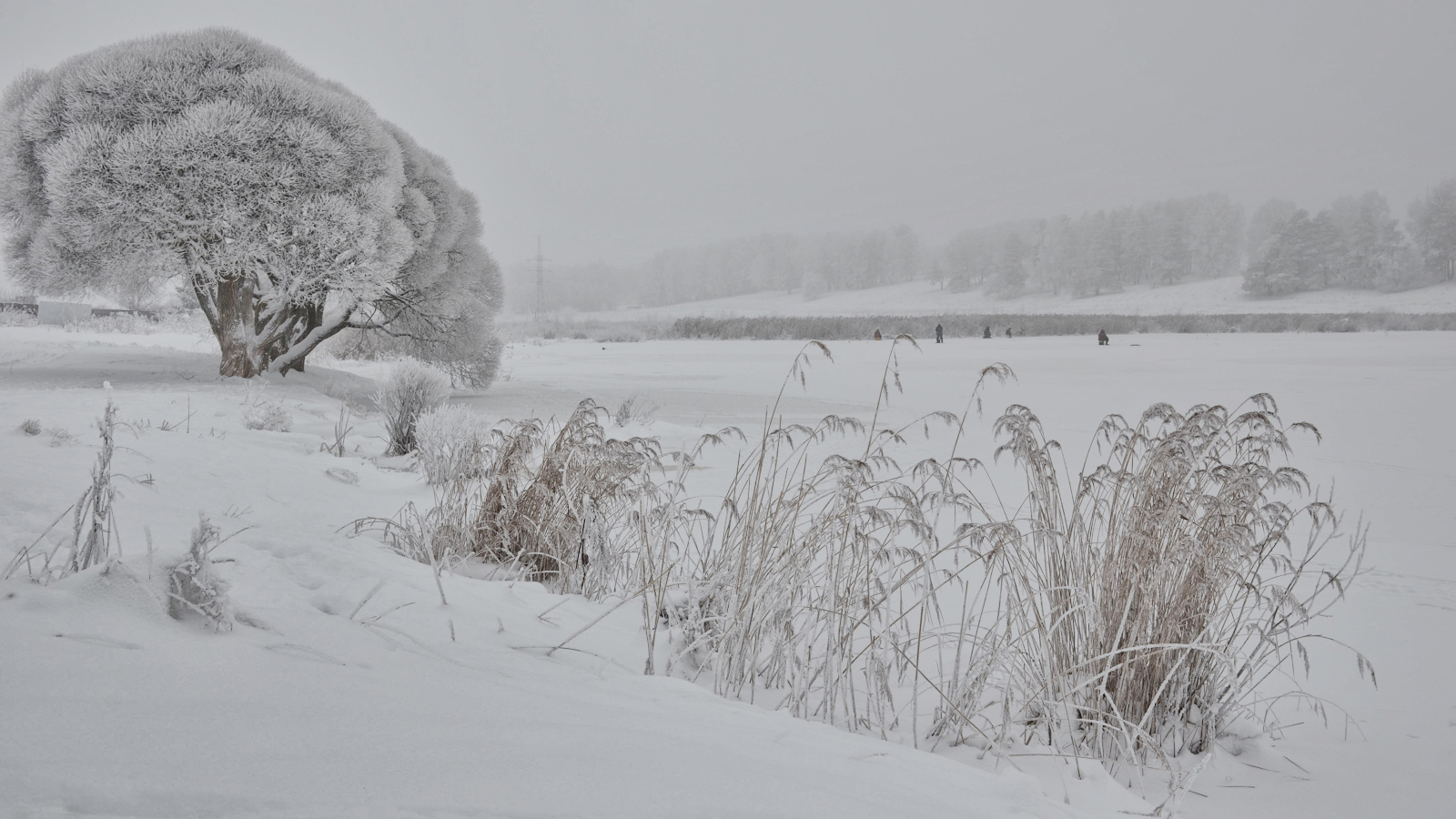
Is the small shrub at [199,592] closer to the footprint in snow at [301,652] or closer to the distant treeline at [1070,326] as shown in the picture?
the footprint in snow at [301,652]

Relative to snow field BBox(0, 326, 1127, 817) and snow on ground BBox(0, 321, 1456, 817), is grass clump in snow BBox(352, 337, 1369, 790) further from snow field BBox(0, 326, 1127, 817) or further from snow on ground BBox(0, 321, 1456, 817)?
snow field BBox(0, 326, 1127, 817)

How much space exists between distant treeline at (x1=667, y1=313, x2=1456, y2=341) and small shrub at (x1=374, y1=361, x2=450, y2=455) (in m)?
25.9

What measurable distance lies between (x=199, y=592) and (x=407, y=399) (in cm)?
564

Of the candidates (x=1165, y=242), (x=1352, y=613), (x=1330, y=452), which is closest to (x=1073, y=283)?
(x=1165, y=242)

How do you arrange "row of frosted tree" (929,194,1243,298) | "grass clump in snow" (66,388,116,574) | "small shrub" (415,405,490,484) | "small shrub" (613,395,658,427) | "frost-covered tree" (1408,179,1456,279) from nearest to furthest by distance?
"grass clump in snow" (66,388,116,574)
"small shrub" (415,405,490,484)
"small shrub" (613,395,658,427)
"frost-covered tree" (1408,179,1456,279)
"row of frosted tree" (929,194,1243,298)

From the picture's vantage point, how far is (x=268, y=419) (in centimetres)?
643

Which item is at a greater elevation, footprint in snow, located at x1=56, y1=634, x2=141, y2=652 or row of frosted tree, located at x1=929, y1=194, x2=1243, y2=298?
row of frosted tree, located at x1=929, y1=194, x2=1243, y2=298

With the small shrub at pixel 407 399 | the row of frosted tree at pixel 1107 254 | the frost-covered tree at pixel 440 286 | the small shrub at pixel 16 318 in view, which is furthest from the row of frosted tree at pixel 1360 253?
the small shrub at pixel 16 318

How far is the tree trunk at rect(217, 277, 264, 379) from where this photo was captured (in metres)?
10.1

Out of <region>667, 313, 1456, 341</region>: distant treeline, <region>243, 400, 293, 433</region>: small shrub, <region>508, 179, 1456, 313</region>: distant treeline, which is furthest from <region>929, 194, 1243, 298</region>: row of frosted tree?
<region>243, 400, 293, 433</region>: small shrub

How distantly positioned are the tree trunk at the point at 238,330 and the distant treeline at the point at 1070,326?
2456cm

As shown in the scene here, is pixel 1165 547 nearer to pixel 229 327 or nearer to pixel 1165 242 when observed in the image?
pixel 229 327

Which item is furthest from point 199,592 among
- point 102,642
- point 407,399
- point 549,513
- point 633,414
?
point 633,414

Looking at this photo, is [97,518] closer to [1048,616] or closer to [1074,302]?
[1048,616]
